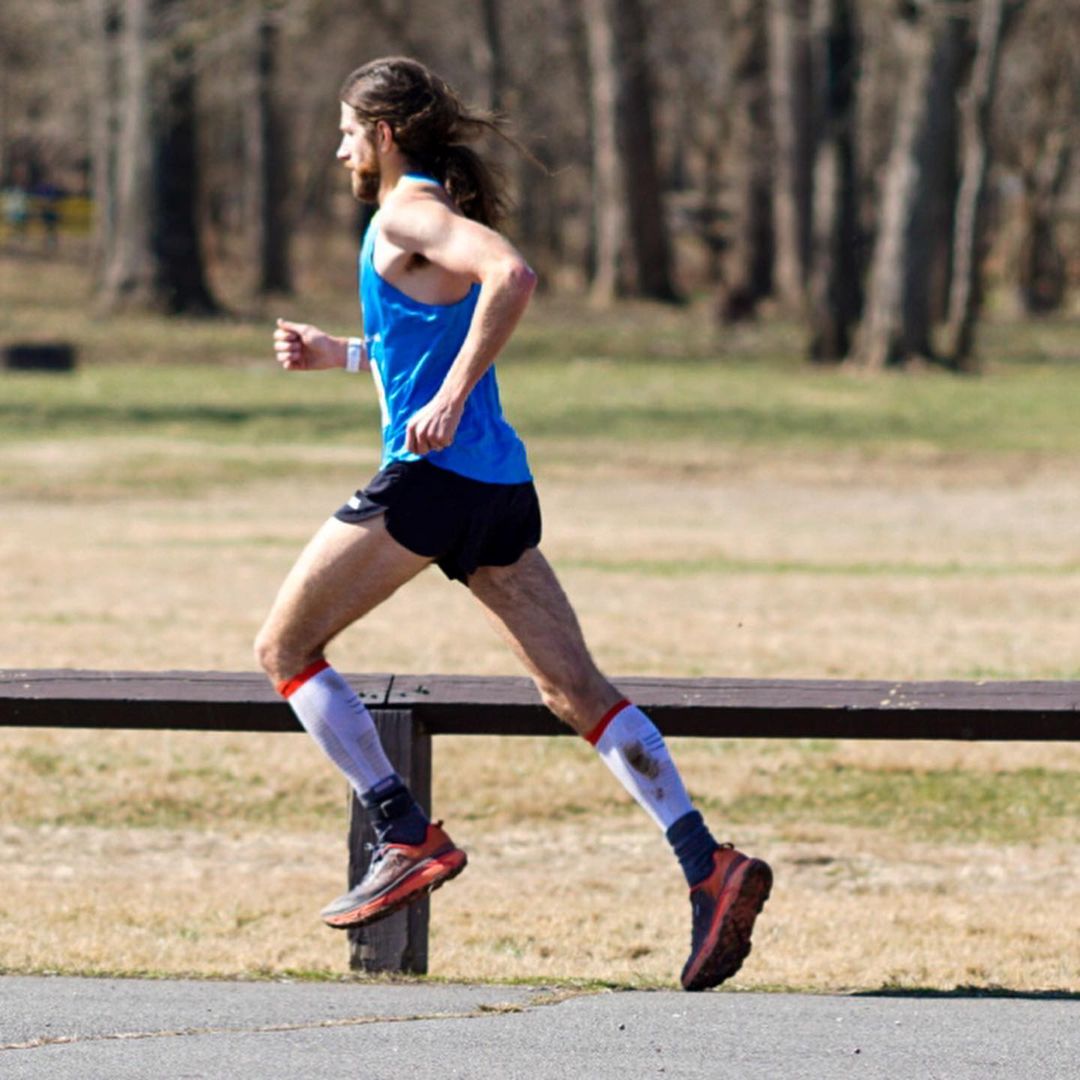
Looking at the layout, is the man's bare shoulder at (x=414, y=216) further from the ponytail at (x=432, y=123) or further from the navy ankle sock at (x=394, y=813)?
the navy ankle sock at (x=394, y=813)

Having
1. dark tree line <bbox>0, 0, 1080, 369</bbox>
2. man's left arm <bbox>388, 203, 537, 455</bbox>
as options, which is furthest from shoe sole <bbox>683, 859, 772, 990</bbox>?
dark tree line <bbox>0, 0, 1080, 369</bbox>

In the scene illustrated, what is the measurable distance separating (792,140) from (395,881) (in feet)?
137

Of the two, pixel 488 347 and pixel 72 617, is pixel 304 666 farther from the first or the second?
pixel 72 617

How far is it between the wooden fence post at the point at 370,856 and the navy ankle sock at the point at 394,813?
10.7 inches

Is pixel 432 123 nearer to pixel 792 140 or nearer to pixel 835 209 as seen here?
pixel 835 209

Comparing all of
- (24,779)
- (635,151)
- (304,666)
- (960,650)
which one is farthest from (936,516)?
(635,151)

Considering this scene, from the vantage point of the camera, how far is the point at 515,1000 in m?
5.44

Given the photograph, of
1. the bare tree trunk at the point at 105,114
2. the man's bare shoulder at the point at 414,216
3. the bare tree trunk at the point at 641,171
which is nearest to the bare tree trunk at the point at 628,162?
the bare tree trunk at the point at 641,171

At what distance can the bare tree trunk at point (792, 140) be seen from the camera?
146 ft

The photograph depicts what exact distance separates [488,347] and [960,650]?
7.41m

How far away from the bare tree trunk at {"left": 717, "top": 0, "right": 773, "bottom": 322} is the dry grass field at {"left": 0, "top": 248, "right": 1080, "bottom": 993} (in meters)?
25.5

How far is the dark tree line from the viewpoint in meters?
33.8

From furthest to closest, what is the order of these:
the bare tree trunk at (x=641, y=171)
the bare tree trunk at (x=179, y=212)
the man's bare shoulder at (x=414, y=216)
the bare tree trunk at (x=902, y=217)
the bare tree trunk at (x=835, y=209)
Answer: the bare tree trunk at (x=641, y=171)
the bare tree trunk at (x=179, y=212)
the bare tree trunk at (x=835, y=209)
the bare tree trunk at (x=902, y=217)
the man's bare shoulder at (x=414, y=216)

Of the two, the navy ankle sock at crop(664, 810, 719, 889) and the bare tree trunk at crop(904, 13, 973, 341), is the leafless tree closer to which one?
the bare tree trunk at crop(904, 13, 973, 341)
